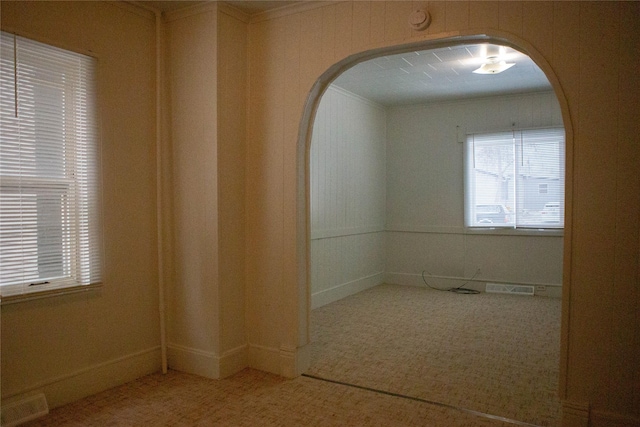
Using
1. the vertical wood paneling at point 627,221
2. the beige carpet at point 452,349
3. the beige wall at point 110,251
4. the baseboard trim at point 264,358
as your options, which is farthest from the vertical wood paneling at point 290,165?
the vertical wood paneling at point 627,221

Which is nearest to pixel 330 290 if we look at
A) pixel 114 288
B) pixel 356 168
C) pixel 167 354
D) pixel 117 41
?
pixel 356 168

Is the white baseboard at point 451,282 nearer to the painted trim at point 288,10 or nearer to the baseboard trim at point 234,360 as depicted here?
the baseboard trim at point 234,360

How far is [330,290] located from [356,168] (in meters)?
1.73

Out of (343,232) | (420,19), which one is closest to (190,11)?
(420,19)

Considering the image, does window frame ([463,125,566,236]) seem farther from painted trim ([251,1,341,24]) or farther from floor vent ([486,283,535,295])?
painted trim ([251,1,341,24])

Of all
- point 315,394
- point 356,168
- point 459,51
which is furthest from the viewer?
point 356,168

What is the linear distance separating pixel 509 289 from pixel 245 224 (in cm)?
428

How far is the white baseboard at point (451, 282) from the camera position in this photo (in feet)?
20.5

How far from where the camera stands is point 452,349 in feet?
13.7

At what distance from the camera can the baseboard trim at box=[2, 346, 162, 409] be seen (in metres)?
2.94

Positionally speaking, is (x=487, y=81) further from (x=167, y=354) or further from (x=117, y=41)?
(x=167, y=354)

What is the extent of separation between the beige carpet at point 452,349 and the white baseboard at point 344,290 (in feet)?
0.32

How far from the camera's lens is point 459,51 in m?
4.58

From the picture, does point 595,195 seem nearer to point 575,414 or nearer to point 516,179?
point 575,414
